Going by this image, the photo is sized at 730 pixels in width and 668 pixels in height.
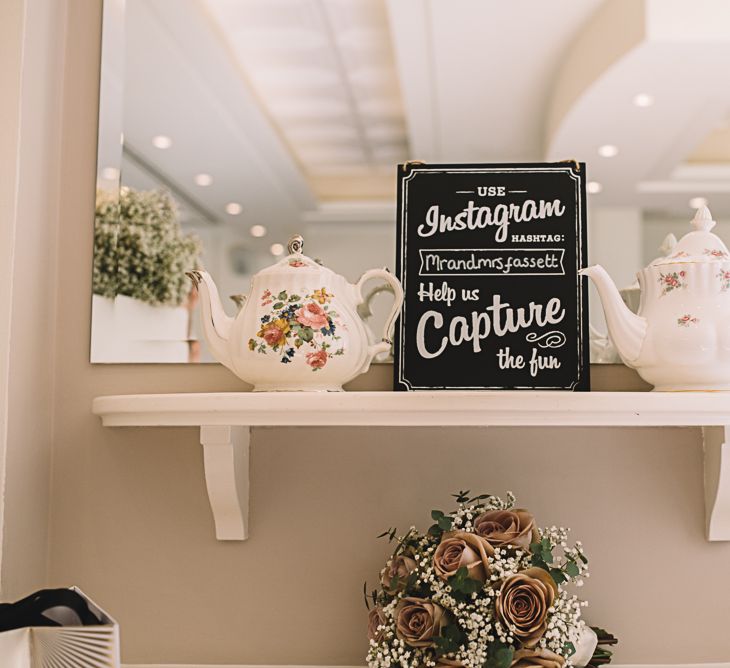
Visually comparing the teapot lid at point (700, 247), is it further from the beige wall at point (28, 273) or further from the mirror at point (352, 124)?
the beige wall at point (28, 273)

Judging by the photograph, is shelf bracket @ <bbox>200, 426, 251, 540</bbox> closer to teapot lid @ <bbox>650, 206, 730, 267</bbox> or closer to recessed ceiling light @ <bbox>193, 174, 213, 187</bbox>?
recessed ceiling light @ <bbox>193, 174, 213, 187</bbox>

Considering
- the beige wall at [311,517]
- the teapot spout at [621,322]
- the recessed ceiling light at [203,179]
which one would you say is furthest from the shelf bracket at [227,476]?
the teapot spout at [621,322]

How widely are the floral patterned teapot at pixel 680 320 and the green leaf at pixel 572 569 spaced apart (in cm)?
25

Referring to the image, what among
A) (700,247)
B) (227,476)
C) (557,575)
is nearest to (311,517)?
(227,476)

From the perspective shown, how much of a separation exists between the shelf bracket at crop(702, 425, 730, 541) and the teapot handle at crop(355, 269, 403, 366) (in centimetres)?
47

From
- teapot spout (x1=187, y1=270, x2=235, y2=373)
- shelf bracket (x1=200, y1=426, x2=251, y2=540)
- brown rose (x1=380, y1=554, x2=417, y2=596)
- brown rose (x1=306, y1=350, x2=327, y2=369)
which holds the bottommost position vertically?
brown rose (x1=380, y1=554, x2=417, y2=596)

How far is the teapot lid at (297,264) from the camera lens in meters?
1.15

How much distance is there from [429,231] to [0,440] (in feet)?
2.17

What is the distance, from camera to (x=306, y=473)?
4.21 ft

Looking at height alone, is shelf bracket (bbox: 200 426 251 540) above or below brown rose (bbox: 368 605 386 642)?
above

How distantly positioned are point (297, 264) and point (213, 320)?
14 cm

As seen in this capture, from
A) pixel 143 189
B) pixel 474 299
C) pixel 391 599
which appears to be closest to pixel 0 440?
pixel 143 189

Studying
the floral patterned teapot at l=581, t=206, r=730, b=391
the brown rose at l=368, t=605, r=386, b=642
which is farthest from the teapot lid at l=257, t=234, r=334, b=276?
the brown rose at l=368, t=605, r=386, b=642

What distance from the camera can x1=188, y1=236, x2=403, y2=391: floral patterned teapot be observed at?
1.10 metres
